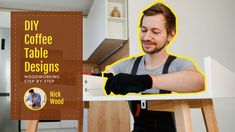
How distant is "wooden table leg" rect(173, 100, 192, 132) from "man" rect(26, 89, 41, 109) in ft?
1.47

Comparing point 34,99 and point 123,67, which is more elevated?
point 123,67

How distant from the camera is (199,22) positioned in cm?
150

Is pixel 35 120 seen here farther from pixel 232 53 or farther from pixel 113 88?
pixel 232 53

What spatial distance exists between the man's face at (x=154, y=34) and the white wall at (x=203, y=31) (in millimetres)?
484

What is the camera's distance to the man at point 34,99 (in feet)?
2.78

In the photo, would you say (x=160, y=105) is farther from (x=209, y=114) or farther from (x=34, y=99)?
(x=34, y=99)

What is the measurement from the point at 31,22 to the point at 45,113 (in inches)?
12.7

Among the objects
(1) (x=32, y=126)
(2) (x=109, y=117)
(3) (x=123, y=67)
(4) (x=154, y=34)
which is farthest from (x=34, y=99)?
(2) (x=109, y=117)

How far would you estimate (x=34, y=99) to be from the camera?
0.86m

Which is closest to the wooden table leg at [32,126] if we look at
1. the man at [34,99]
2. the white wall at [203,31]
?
the man at [34,99]

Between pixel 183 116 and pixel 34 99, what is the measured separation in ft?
1.61

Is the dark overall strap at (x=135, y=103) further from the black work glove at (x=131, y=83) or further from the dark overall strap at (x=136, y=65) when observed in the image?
the black work glove at (x=131, y=83)

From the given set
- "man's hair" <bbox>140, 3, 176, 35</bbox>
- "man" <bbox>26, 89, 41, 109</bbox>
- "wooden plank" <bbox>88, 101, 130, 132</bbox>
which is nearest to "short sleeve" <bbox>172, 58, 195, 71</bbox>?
"man's hair" <bbox>140, 3, 176, 35</bbox>

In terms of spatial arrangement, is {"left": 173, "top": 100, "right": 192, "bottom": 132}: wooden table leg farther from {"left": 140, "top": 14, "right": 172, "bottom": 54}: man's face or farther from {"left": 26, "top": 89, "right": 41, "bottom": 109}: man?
{"left": 26, "top": 89, "right": 41, "bottom": 109}: man
